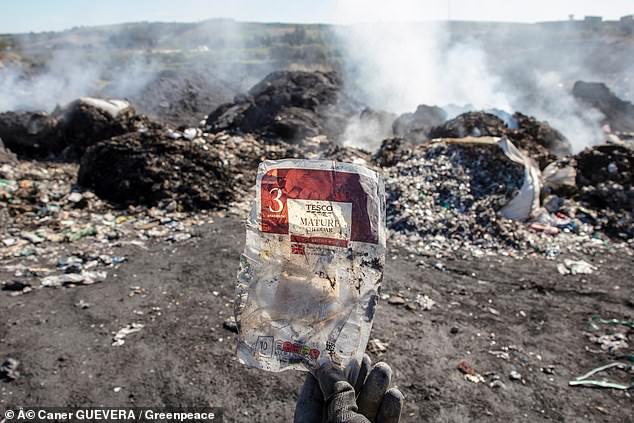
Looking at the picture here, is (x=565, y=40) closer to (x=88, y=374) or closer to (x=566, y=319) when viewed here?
(x=566, y=319)

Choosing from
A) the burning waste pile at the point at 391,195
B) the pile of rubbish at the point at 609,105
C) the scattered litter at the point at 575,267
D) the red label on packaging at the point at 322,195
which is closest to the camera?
the red label on packaging at the point at 322,195

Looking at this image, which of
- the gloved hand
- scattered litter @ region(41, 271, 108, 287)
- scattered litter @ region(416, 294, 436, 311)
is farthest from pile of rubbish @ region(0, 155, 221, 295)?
the gloved hand

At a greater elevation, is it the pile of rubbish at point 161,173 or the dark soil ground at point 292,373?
the pile of rubbish at point 161,173

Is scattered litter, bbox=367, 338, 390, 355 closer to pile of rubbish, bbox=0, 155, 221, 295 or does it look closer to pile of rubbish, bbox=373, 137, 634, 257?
pile of rubbish, bbox=373, 137, 634, 257

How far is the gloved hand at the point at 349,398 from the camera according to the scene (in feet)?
4.21

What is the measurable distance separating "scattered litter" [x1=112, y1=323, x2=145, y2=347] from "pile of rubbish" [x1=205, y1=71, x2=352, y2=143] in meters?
8.82

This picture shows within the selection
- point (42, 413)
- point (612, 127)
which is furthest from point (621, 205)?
point (612, 127)

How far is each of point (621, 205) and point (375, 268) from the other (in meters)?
6.78

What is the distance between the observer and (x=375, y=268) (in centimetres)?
128

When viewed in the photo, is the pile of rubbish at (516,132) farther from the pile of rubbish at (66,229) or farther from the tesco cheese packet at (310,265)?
the tesco cheese packet at (310,265)

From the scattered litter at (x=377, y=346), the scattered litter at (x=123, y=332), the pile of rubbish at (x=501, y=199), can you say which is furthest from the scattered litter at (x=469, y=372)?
the scattered litter at (x=123, y=332)

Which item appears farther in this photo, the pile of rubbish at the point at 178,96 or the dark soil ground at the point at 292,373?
the pile of rubbish at the point at 178,96

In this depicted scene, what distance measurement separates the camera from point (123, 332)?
3531 millimetres

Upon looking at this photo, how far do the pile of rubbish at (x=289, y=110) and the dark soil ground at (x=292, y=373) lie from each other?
764 centimetres
